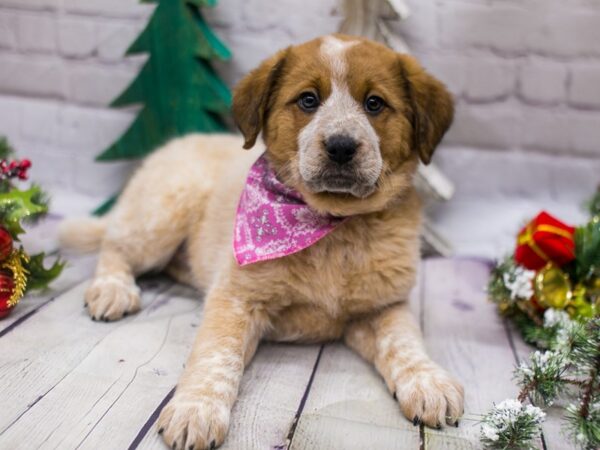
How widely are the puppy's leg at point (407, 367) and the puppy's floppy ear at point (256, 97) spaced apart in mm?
777

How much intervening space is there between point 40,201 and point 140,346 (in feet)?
2.60

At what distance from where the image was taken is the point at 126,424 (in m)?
1.75

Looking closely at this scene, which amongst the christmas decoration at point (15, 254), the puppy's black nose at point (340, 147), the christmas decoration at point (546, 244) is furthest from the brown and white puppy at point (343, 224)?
the christmas decoration at point (546, 244)

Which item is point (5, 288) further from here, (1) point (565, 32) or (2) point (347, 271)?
(1) point (565, 32)

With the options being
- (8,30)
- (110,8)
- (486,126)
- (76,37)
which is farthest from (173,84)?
(486,126)

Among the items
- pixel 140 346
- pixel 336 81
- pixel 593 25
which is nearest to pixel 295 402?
pixel 140 346

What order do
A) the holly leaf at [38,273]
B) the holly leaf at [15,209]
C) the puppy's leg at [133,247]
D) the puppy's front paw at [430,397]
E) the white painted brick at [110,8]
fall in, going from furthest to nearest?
the white painted brick at [110,8], the puppy's leg at [133,247], the holly leaf at [38,273], the holly leaf at [15,209], the puppy's front paw at [430,397]

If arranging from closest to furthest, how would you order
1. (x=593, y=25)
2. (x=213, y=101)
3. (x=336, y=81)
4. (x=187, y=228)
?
(x=336, y=81) → (x=187, y=228) → (x=593, y=25) → (x=213, y=101)

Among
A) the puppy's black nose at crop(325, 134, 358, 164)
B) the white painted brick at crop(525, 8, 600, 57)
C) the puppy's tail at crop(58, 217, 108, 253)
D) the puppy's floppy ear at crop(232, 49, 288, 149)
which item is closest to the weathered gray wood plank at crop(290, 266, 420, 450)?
the puppy's black nose at crop(325, 134, 358, 164)

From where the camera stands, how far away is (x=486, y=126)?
3211mm

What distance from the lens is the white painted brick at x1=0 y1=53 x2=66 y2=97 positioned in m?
3.55

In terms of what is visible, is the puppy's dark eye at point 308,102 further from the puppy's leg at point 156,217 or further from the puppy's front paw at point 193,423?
the puppy's front paw at point 193,423

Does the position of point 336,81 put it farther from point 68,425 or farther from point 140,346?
point 68,425

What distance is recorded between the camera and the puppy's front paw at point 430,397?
1.81 m
